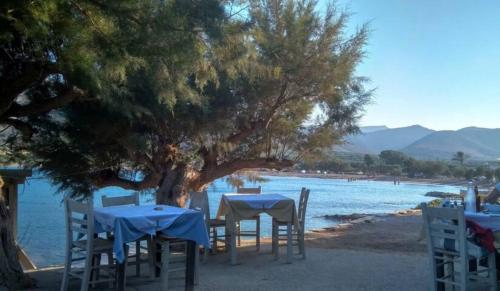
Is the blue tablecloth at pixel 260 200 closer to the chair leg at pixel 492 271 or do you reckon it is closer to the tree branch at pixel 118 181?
the tree branch at pixel 118 181

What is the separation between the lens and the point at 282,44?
743cm

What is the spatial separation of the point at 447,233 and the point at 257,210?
2.76 metres

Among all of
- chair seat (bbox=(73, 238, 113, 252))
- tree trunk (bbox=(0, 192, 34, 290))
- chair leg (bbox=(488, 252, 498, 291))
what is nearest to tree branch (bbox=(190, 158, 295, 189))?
chair seat (bbox=(73, 238, 113, 252))

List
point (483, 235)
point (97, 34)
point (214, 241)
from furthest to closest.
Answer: point (214, 241) → point (483, 235) → point (97, 34)

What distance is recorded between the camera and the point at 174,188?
26.0 feet

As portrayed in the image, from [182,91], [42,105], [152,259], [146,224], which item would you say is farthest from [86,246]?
[182,91]

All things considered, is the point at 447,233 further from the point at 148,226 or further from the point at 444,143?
the point at 444,143

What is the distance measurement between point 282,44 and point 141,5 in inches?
153

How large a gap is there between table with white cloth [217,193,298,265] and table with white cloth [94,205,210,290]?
5.92 feet

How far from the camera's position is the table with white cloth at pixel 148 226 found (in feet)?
14.9

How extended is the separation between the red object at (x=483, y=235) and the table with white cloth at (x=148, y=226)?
2456mm

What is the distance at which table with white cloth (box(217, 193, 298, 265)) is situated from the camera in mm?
6871

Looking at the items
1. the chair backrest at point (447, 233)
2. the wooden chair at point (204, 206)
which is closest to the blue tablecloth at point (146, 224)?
the wooden chair at point (204, 206)

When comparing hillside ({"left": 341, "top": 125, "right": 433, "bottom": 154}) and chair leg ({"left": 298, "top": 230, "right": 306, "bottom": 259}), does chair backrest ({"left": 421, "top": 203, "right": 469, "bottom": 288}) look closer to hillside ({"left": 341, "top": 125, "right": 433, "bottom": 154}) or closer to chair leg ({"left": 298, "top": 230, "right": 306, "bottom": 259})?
chair leg ({"left": 298, "top": 230, "right": 306, "bottom": 259})
